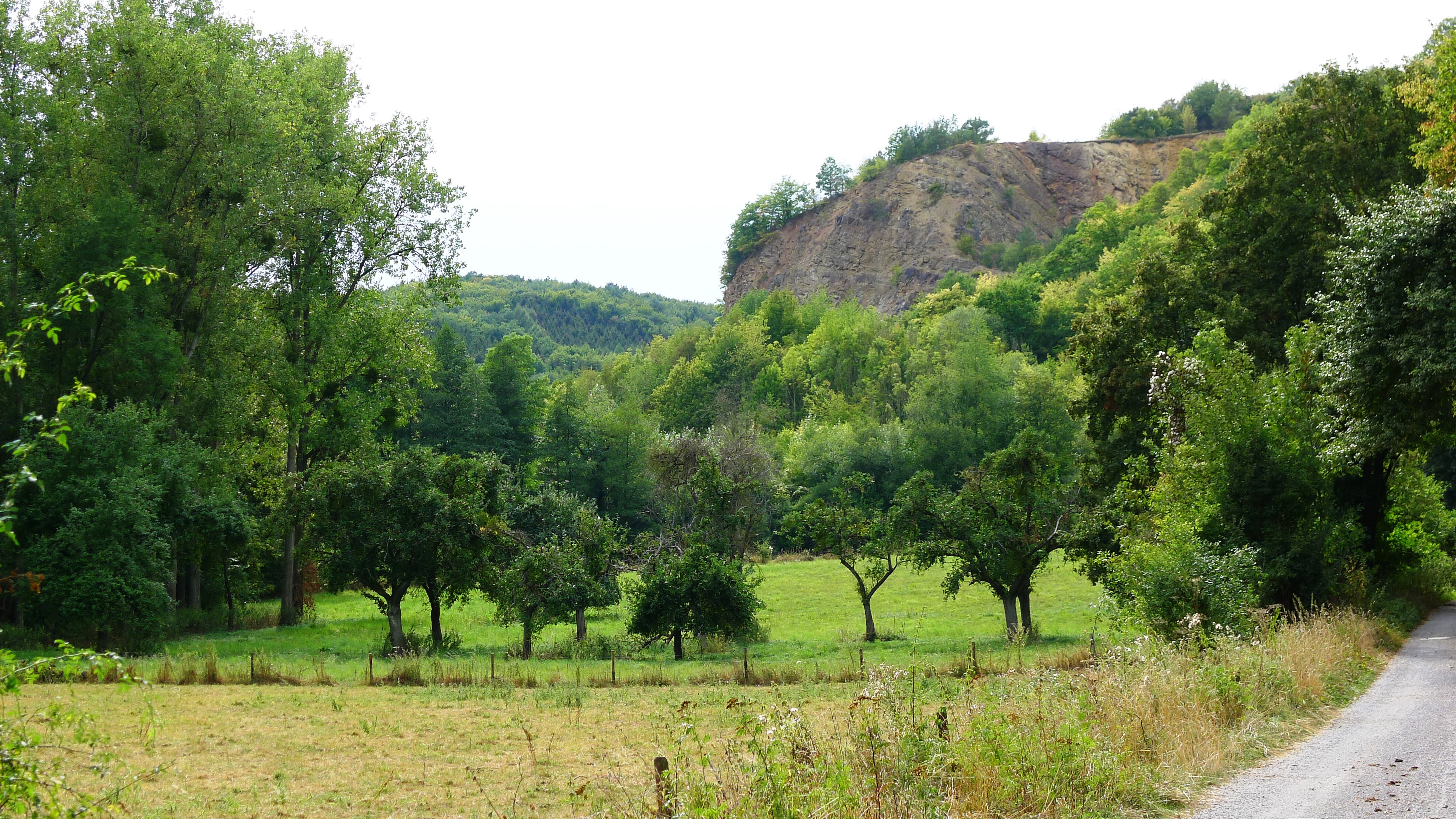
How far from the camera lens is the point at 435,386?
A: 3869 cm

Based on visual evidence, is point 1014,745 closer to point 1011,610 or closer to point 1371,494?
point 1371,494

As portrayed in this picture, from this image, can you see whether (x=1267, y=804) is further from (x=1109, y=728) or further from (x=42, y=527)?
(x=42, y=527)

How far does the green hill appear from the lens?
154375mm

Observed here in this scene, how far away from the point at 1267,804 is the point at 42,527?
2908cm

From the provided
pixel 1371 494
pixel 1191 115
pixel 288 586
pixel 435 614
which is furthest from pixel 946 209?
pixel 435 614

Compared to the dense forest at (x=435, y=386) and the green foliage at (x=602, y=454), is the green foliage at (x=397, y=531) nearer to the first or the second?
the dense forest at (x=435, y=386)

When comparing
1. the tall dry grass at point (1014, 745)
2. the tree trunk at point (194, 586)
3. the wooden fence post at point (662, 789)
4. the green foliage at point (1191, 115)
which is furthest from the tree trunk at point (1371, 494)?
the green foliage at point (1191, 115)

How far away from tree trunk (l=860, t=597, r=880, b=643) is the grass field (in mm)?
398

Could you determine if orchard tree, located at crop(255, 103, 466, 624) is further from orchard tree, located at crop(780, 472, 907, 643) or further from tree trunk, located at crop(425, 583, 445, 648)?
orchard tree, located at crop(780, 472, 907, 643)

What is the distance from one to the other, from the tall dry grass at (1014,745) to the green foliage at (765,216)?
127 m

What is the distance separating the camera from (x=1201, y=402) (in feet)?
69.7

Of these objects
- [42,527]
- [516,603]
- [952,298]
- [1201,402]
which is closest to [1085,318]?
[1201,402]

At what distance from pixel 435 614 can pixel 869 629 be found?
46.1 ft

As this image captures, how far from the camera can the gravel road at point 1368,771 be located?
23.8ft
